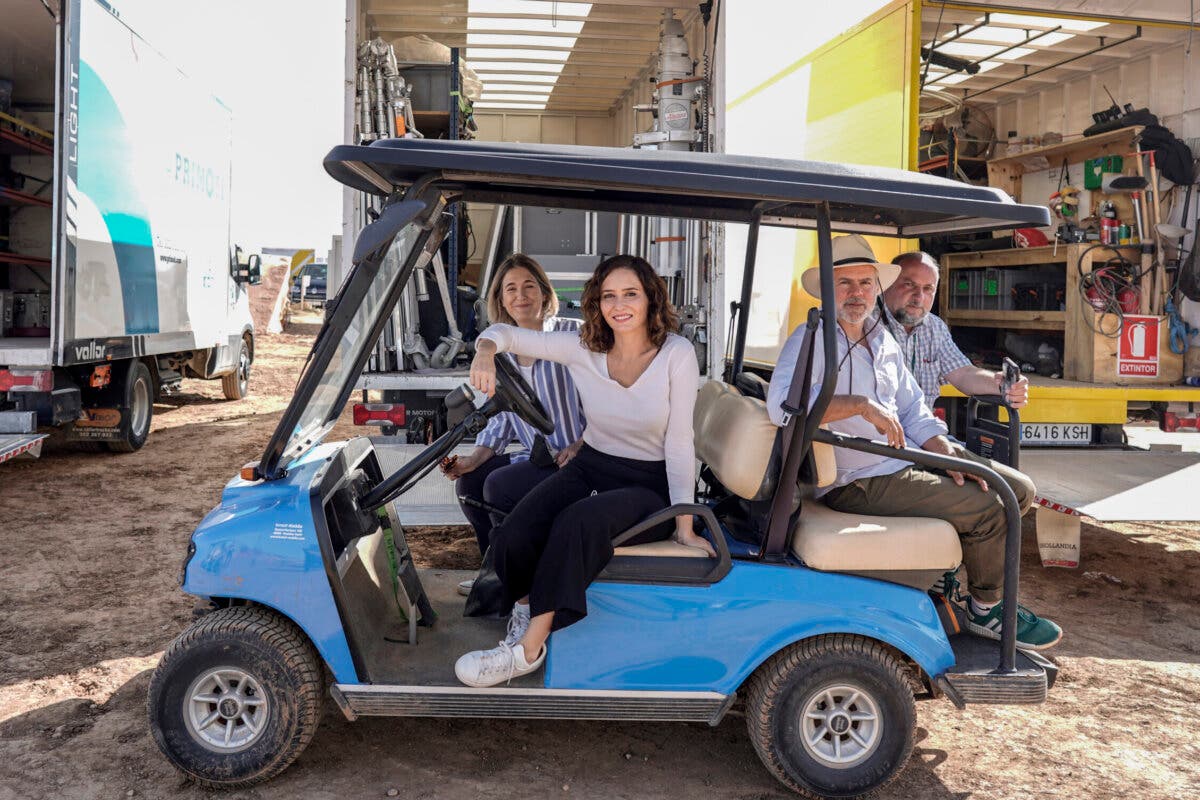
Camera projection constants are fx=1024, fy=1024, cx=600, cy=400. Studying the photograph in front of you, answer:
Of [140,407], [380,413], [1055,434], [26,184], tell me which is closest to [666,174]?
[380,413]

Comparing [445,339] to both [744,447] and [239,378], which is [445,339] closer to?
[744,447]

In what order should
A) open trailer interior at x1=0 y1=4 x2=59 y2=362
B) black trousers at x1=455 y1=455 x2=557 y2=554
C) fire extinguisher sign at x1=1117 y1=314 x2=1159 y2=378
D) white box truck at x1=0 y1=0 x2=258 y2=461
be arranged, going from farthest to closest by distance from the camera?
open trailer interior at x1=0 y1=4 x2=59 y2=362 < white box truck at x1=0 y1=0 x2=258 y2=461 < fire extinguisher sign at x1=1117 y1=314 x2=1159 y2=378 < black trousers at x1=455 y1=455 x2=557 y2=554

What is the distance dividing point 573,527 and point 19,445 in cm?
504

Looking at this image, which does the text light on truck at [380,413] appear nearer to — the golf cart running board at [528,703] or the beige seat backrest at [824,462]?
the golf cart running board at [528,703]

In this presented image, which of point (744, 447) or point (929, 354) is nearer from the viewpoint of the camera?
point (744, 447)

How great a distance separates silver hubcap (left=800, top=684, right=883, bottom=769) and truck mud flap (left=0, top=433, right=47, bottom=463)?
5.34 meters

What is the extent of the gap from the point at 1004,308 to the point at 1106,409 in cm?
225

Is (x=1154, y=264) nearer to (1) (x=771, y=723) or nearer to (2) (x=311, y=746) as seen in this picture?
(1) (x=771, y=723)

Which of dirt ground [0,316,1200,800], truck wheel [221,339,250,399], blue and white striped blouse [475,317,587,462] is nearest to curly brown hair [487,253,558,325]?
blue and white striped blouse [475,317,587,462]

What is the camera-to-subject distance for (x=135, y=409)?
9.09 meters

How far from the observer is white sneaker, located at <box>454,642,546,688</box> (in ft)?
9.60

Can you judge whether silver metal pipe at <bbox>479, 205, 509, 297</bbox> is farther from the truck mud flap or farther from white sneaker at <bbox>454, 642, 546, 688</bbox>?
white sneaker at <bbox>454, 642, 546, 688</bbox>

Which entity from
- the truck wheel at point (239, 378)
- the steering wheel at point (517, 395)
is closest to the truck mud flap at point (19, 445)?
the steering wheel at point (517, 395)

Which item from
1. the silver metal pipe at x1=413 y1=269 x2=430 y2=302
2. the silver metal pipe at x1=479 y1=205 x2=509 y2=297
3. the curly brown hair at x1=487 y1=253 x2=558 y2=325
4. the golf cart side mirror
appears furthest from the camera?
the golf cart side mirror
